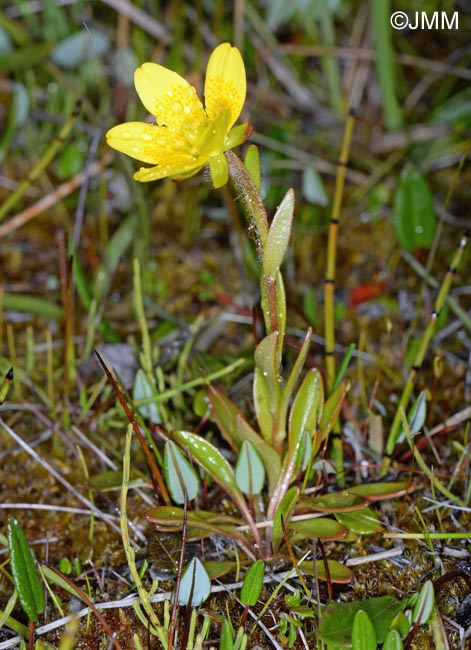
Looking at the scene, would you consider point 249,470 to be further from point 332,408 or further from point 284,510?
point 332,408

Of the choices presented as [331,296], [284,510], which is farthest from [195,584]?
[331,296]

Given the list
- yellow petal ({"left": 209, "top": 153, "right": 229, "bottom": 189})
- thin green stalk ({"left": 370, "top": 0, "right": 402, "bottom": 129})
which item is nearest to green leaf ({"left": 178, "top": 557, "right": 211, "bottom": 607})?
yellow petal ({"left": 209, "top": 153, "right": 229, "bottom": 189})

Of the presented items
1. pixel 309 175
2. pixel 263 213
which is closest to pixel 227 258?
pixel 309 175

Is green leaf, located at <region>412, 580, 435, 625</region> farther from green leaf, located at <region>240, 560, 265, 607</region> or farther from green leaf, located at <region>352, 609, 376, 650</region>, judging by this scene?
green leaf, located at <region>240, 560, 265, 607</region>

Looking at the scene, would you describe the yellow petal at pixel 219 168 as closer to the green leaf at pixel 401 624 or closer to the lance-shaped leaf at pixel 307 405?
the lance-shaped leaf at pixel 307 405

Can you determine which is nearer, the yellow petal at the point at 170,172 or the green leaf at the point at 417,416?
the yellow petal at the point at 170,172

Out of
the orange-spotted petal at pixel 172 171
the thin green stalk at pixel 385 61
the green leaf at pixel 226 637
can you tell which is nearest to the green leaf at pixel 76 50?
the thin green stalk at pixel 385 61
